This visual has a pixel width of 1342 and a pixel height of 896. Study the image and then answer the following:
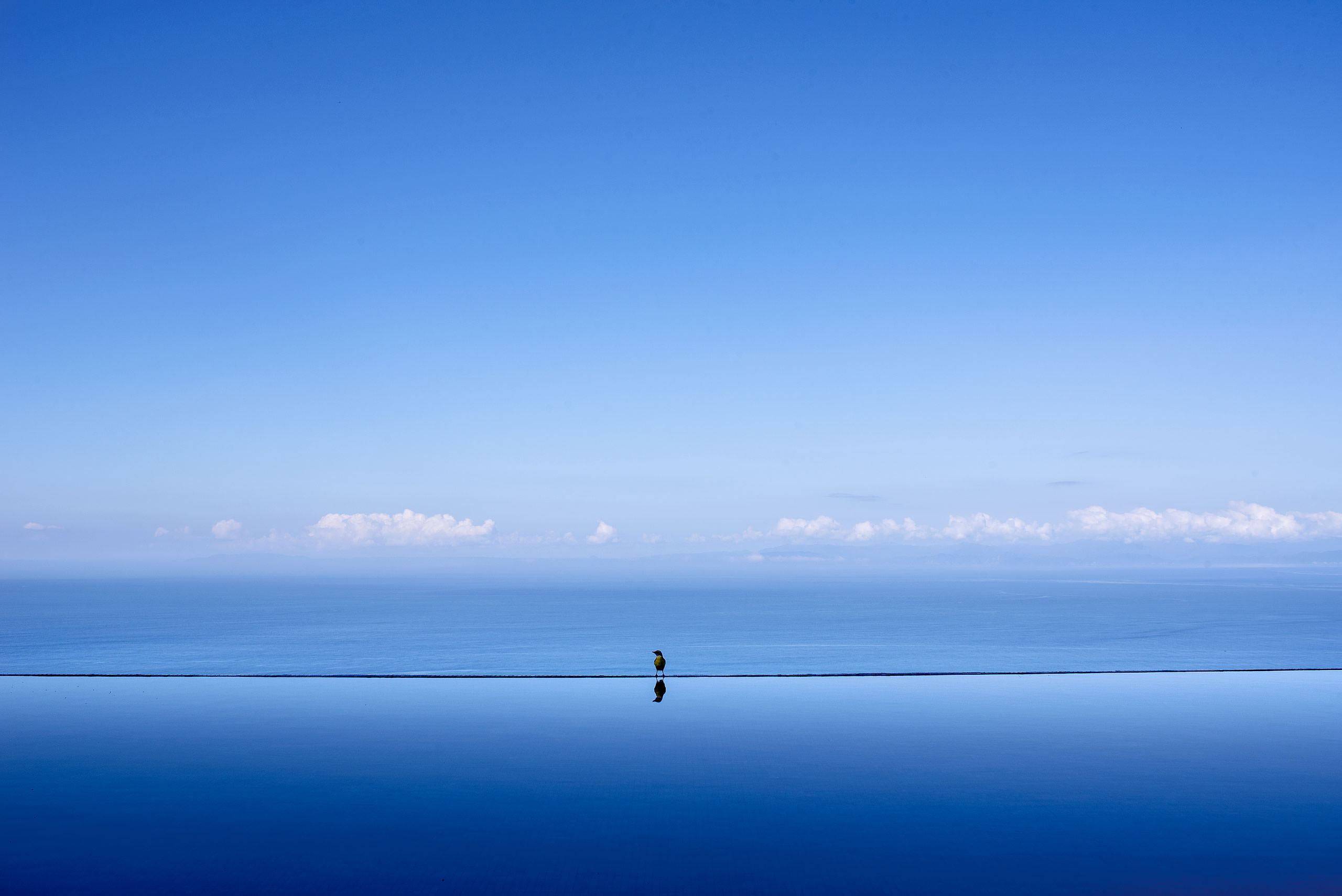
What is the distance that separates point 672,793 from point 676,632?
162 feet

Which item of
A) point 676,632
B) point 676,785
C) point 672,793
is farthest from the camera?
point 676,632

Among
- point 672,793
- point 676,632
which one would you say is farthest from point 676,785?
point 676,632

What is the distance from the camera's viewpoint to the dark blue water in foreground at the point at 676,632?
4166 centimetres

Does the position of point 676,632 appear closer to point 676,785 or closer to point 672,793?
point 676,785

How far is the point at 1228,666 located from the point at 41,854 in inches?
1605

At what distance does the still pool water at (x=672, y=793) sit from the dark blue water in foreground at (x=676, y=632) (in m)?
16.6

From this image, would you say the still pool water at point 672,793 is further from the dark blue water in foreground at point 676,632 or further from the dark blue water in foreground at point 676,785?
the dark blue water in foreground at point 676,632

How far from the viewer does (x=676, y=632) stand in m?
62.8

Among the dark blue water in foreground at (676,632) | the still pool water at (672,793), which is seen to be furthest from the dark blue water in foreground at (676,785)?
the dark blue water in foreground at (676,632)

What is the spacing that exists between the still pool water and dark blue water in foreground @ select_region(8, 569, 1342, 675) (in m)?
16.6

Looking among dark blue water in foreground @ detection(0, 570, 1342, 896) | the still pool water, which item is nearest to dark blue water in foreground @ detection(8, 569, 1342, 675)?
dark blue water in foreground @ detection(0, 570, 1342, 896)

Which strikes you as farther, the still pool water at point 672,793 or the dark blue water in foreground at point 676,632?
the dark blue water in foreground at point 676,632

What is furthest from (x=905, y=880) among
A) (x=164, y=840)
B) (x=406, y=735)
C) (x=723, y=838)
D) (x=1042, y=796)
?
(x=406, y=735)

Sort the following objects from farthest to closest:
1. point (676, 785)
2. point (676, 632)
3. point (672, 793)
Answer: point (676, 632), point (676, 785), point (672, 793)
